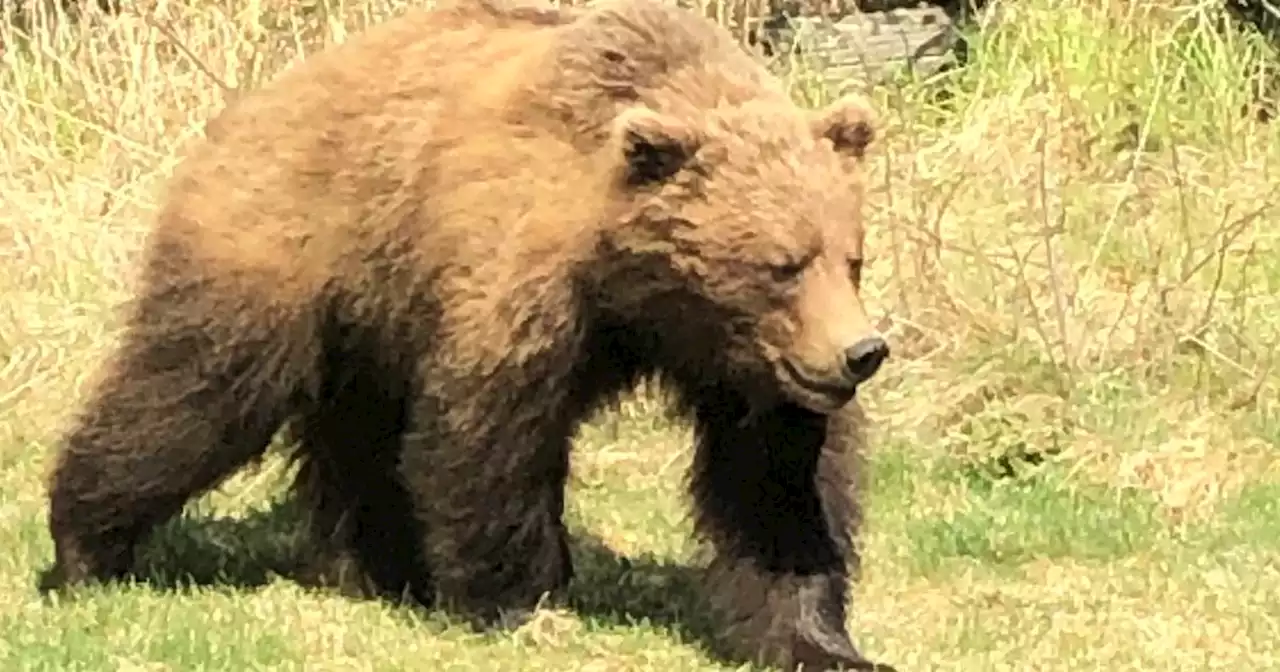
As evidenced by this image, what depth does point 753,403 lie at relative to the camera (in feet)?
17.8

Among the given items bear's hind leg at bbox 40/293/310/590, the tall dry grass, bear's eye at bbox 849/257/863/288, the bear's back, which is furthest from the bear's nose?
the tall dry grass

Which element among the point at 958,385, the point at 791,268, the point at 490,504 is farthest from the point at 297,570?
the point at 958,385

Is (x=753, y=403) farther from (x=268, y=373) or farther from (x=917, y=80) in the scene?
(x=917, y=80)

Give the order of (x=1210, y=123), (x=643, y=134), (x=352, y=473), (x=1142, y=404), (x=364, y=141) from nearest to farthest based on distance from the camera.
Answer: (x=643, y=134)
(x=364, y=141)
(x=352, y=473)
(x=1142, y=404)
(x=1210, y=123)

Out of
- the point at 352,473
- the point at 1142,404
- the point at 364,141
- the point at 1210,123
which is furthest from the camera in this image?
the point at 1210,123

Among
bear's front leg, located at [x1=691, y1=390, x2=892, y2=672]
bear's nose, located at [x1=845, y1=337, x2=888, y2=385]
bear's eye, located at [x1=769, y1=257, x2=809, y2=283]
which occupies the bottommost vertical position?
bear's front leg, located at [x1=691, y1=390, x2=892, y2=672]

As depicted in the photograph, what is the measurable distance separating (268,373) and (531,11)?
106 centimetres

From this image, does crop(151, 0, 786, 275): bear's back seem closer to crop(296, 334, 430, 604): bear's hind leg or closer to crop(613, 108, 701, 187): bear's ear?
crop(613, 108, 701, 187): bear's ear

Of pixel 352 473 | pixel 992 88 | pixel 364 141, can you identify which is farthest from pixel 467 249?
pixel 992 88

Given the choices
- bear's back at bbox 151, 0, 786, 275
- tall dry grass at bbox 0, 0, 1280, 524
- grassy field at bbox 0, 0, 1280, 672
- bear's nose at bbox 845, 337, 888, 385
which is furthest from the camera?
tall dry grass at bbox 0, 0, 1280, 524

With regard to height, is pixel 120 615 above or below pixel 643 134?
below

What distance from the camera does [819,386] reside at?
5152 millimetres

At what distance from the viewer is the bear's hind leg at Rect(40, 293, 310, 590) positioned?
5.96m

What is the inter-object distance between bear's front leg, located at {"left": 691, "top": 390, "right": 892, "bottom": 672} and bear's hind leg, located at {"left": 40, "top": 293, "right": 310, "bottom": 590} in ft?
3.48
